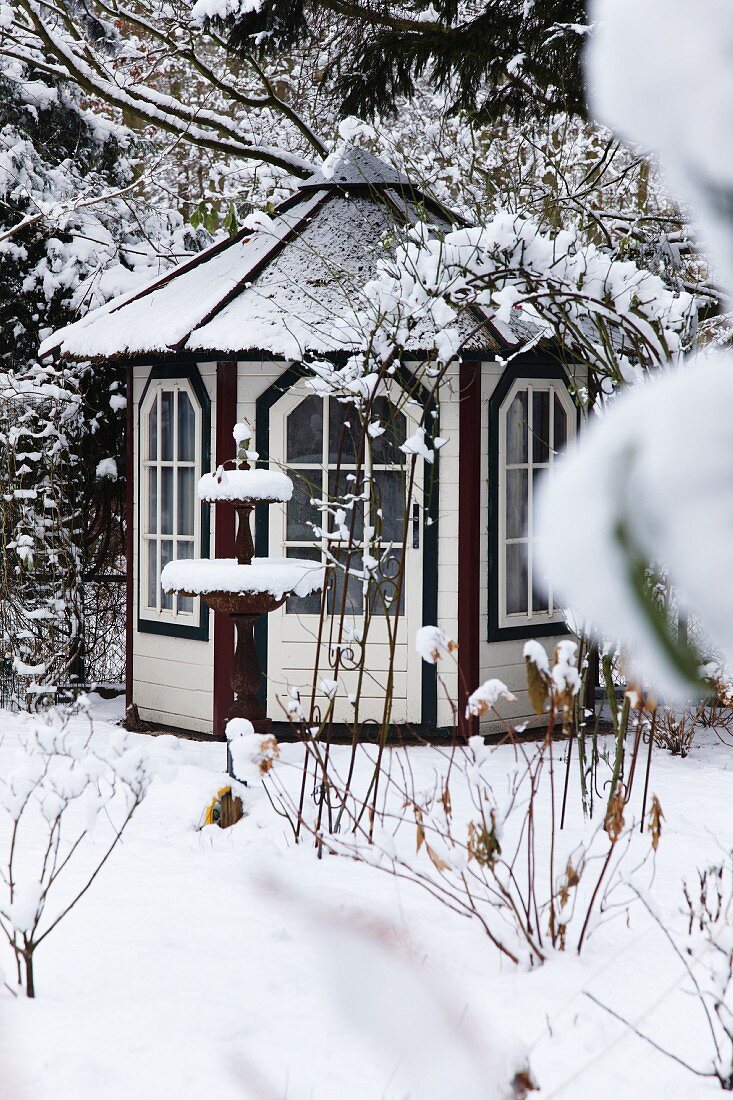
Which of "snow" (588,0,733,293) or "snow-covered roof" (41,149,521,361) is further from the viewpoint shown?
"snow-covered roof" (41,149,521,361)

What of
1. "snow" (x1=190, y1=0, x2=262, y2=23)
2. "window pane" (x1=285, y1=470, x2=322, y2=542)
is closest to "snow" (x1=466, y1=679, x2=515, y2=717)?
"window pane" (x1=285, y1=470, x2=322, y2=542)

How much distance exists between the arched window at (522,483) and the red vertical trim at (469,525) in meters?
0.25

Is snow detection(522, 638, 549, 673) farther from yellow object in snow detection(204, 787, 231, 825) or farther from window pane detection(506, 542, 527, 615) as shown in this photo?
window pane detection(506, 542, 527, 615)

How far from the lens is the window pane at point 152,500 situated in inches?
296

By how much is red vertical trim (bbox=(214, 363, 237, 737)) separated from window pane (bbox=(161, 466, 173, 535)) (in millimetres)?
558

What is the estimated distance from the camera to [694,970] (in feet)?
10.2

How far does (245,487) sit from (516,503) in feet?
9.66

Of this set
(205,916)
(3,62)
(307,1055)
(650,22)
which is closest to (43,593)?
(3,62)

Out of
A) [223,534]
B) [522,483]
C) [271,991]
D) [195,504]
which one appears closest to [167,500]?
[195,504]

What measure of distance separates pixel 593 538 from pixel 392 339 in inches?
152

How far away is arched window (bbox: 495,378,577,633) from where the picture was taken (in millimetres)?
7031

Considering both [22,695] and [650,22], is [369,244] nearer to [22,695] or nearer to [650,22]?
[22,695]

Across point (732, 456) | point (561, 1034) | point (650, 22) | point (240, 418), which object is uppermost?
point (240, 418)

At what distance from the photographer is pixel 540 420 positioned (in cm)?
730
